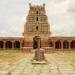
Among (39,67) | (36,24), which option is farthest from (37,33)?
(39,67)

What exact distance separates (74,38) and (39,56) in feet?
75.3

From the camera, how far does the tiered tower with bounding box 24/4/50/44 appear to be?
41312 mm

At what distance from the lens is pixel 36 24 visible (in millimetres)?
41625

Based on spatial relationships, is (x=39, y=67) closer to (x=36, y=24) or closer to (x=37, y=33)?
(x=37, y=33)

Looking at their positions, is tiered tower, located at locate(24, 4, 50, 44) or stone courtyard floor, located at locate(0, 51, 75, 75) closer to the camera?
stone courtyard floor, located at locate(0, 51, 75, 75)

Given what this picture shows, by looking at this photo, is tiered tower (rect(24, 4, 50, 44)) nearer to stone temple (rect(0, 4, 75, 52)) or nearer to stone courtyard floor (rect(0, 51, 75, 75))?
stone temple (rect(0, 4, 75, 52))

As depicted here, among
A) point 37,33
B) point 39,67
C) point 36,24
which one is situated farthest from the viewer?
point 36,24

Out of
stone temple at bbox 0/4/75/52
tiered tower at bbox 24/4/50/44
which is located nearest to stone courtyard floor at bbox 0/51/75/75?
stone temple at bbox 0/4/75/52

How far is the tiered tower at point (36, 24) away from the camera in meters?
41.3

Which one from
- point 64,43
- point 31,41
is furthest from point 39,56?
point 64,43

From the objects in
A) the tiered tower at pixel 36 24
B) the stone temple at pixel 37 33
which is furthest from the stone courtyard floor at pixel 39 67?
the tiered tower at pixel 36 24

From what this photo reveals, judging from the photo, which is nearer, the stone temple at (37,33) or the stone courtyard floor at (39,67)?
the stone courtyard floor at (39,67)

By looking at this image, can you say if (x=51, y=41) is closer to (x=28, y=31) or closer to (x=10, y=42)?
(x=28, y=31)

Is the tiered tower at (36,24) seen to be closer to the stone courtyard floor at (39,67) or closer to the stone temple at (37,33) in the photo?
the stone temple at (37,33)
